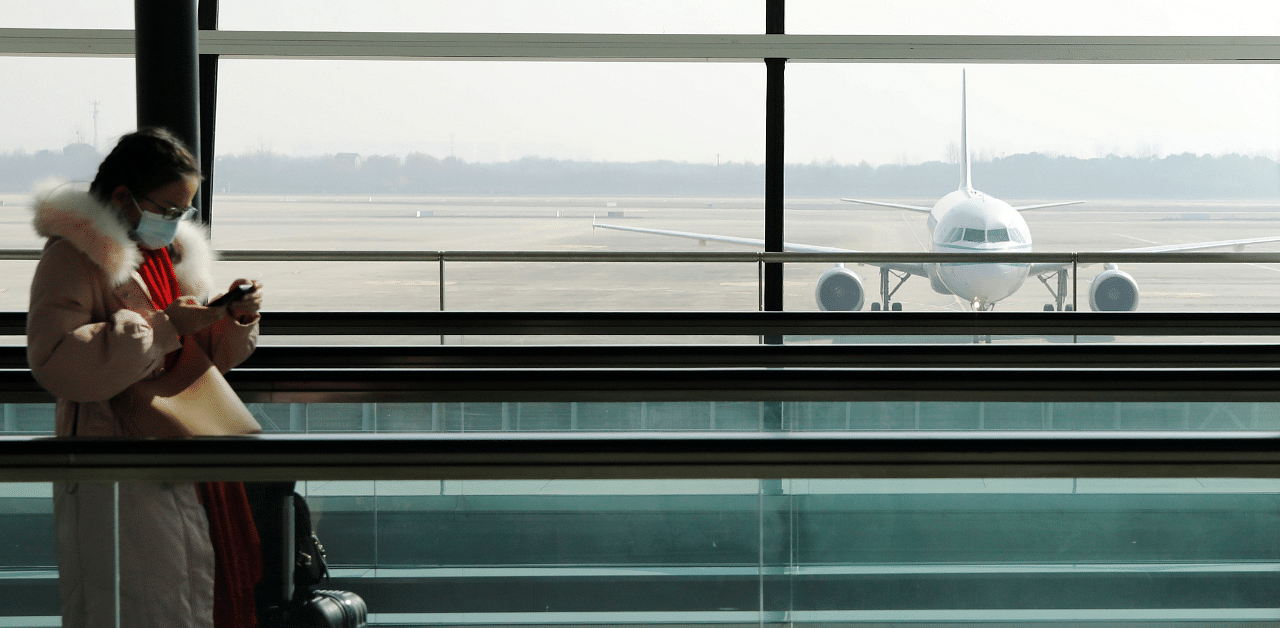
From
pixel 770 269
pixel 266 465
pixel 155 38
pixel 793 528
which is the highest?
pixel 155 38

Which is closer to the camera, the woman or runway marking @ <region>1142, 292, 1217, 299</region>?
the woman

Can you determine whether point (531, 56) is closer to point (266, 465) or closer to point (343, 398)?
point (343, 398)

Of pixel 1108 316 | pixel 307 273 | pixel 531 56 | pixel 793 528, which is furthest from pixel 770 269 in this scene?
pixel 307 273

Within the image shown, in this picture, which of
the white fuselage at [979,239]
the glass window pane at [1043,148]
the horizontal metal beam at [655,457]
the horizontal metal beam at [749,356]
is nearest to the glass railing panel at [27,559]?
the horizontal metal beam at [655,457]

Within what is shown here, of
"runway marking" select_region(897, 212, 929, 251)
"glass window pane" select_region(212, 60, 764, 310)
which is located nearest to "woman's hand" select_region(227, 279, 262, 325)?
"glass window pane" select_region(212, 60, 764, 310)

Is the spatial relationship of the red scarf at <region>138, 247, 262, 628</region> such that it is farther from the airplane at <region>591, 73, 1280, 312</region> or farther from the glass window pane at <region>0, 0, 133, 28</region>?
the airplane at <region>591, 73, 1280, 312</region>

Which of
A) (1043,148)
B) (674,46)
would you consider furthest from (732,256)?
(1043,148)

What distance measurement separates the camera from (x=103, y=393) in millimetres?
1548

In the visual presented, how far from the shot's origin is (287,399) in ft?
6.39

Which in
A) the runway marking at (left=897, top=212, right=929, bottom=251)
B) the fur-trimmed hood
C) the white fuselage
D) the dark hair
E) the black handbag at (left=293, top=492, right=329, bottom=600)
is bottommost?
the black handbag at (left=293, top=492, right=329, bottom=600)

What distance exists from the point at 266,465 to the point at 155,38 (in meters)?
3.17

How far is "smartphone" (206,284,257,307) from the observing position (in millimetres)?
1720

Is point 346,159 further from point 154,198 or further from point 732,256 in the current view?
point 154,198

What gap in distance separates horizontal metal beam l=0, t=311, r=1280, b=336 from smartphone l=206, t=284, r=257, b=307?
1.17 metres
